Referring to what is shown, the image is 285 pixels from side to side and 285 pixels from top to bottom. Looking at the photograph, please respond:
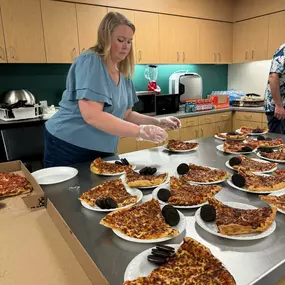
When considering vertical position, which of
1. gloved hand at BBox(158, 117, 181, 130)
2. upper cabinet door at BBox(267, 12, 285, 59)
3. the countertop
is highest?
upper cabinet door at BBox(267, 12, 285, 59)

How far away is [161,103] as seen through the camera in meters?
3.67

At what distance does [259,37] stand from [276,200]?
391 centimetres

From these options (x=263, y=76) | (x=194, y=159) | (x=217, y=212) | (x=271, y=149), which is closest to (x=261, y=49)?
(x=263, y=76)

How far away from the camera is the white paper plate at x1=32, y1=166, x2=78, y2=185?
1352 millimetres

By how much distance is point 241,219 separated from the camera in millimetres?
Answer: 873

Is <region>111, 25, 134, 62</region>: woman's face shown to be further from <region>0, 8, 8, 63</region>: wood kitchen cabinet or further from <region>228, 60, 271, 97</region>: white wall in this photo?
<region>228, 60, 271, 97</region>: white wall

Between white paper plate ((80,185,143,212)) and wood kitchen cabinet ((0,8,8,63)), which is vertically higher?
wood kitchen cabinet ((0,8,8,63))

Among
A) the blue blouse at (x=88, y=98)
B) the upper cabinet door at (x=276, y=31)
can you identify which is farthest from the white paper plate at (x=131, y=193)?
the upper cabinet door at (x=276, y=31)

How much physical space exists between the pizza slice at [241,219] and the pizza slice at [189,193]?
55 millimetres

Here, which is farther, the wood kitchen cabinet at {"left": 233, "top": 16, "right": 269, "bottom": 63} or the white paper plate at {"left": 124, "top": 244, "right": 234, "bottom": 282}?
the wood kitchen cabinet at {"left": 233, "top": 16, "right": 269, "bottom": 63}

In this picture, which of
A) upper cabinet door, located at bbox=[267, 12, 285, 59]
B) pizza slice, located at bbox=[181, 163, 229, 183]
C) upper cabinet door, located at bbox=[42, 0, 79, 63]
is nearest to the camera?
pizza slice, located at bbox=[181, 163, 229, 183]

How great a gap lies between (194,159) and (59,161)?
2.55ft

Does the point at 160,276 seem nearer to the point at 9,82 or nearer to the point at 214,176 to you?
the point at 214,176

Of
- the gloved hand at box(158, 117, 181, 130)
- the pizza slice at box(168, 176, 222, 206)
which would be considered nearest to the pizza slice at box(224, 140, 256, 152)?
the gloved hand at box(158, 117, 181, 130)
